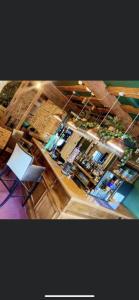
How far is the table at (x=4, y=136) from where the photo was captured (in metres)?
4.37

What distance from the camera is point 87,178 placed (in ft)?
14.6

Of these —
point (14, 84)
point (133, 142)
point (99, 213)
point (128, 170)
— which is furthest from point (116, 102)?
point (14, 84)

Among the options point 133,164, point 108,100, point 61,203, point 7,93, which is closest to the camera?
point 61,203

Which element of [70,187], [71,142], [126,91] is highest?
[126,91]

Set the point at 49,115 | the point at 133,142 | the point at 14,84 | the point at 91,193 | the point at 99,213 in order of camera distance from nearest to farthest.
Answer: the point at 99,213 < the point at 91,193 < the point at 133,142 < the point at 14,84 < the point at 49,115

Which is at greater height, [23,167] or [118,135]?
[118,135]

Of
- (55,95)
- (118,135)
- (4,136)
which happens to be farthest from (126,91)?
(55,95)

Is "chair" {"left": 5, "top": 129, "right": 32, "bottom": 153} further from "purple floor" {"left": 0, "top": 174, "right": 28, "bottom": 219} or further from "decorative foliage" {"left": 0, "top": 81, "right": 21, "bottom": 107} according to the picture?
"purple floor" {"left": 0, "top": 174, "right": 28, "bottom": 219}

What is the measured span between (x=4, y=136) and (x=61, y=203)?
196cm

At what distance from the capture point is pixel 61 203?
113 inches

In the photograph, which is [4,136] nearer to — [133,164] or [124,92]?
[133,164]

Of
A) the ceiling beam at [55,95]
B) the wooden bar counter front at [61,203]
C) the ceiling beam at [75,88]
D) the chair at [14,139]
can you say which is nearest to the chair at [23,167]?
the wooden bar counter front at [61,203]

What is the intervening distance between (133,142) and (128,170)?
543mm
